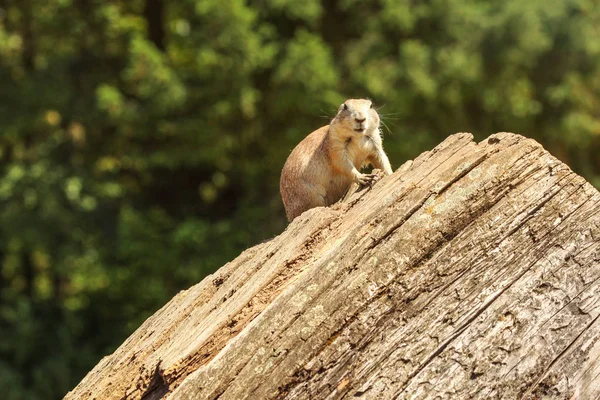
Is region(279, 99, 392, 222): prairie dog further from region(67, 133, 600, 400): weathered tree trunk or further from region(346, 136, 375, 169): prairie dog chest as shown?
region(67, 133, 600, 400): weathered tree trunk

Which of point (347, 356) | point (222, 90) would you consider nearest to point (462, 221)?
point (347, 356)

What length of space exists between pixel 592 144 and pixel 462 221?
1732cm

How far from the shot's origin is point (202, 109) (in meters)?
19.3

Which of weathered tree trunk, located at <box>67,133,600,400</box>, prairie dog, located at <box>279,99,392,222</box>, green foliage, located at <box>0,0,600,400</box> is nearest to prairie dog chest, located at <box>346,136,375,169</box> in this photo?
prairie dog, located at <box>279,99,392,222</box>

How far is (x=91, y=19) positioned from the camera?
20.5 metres

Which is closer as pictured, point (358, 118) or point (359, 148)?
point (358, 118)

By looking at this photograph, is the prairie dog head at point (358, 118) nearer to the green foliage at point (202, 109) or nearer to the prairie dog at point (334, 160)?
the prairie dog at point (334, 160)

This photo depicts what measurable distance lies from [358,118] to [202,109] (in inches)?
457

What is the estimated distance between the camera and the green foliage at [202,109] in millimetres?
18859

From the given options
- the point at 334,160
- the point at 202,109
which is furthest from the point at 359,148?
the point at 202,109

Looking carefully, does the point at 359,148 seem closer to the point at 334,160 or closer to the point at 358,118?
the point at 334,160

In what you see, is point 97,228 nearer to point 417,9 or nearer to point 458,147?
point 417,9

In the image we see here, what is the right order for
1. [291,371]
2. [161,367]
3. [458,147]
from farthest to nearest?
1. [458,147]
2. [161,367]
3. [291,371]

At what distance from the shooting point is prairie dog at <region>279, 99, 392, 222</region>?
8.23m
